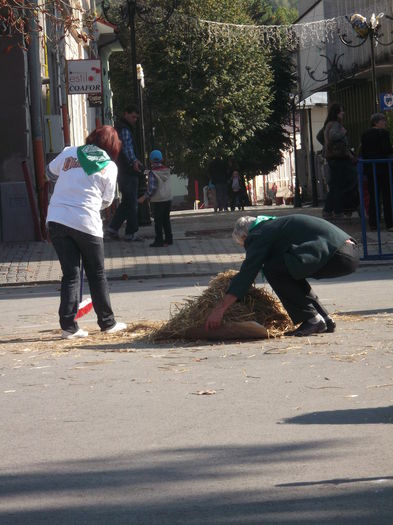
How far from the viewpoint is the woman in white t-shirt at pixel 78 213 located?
35.3ft

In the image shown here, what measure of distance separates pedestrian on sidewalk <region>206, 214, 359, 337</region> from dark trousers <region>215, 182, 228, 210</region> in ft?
117

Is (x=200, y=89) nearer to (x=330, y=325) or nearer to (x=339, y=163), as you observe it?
(x=339, y=163)

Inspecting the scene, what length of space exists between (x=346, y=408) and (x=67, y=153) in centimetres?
450

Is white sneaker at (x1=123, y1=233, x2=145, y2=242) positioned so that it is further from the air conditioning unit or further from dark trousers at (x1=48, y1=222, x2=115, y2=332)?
dark trousers at (x1=48, y1=222, x2=115, y2=332)

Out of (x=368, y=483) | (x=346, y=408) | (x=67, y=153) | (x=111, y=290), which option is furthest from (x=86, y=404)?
(x=111, y=290)

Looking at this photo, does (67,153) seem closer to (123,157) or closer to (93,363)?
(93,363)

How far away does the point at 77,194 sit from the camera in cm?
1077

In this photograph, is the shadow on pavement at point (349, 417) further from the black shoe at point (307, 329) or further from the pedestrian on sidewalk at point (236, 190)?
the pedestrian on sidewalk at point (236, 190)

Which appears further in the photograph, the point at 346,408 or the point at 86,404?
the point at 86,404

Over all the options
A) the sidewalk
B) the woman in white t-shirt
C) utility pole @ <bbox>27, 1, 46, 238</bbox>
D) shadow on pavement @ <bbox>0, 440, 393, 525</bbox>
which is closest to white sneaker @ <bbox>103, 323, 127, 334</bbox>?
the woman in white t-shirt

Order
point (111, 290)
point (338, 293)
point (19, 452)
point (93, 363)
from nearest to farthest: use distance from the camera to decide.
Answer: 1. point (19, 452)
2. point (93, 363)
3. point (338, 293)
4. point (111, 290)

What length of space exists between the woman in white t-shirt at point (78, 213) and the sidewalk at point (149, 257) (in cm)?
613

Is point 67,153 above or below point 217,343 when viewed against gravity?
above

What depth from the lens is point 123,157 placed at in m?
21.0
